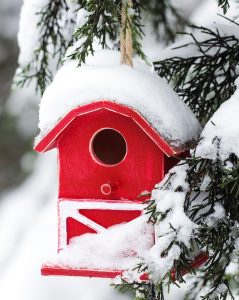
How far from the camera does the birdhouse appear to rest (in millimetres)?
2283

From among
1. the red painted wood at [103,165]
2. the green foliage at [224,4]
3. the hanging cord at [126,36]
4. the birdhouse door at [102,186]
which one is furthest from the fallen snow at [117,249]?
Result: the green foliage at [224,4]

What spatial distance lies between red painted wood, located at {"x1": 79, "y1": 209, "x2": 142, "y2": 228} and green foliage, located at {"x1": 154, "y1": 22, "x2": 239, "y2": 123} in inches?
26.5

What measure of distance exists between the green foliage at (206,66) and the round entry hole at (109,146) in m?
0.39

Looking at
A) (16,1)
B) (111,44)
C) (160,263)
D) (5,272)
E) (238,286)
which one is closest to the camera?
(238,286)

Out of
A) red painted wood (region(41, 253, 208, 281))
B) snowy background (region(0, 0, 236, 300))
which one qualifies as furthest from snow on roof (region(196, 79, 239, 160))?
snowy background (region(0, 0, 236, 300))

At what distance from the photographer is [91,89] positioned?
2.32 meters

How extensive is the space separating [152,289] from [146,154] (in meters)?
0.44

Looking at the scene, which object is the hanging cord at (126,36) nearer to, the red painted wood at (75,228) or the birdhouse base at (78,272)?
the red painted wood at (75,228)

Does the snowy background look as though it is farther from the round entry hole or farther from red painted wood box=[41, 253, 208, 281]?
red painted wood box=[41, 253, 208, 281]

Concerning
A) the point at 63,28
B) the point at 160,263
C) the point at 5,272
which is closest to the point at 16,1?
the point at 5,272

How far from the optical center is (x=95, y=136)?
2.50 m

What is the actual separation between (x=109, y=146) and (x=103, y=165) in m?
0.24

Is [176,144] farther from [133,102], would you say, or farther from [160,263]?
[160,263]

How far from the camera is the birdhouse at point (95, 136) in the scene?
2283 millimetres
